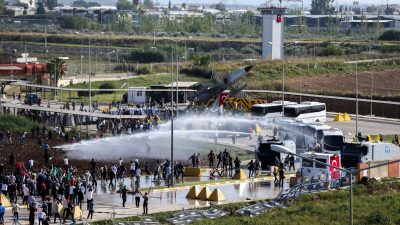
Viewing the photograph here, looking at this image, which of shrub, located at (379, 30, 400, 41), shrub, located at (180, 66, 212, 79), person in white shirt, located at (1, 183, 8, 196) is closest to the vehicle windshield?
person in white shirt, located at (1, 183, 8, 196)

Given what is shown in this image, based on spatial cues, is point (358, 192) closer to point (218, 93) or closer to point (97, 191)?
point (97, 191)

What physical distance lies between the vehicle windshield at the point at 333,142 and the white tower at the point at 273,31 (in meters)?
75.7

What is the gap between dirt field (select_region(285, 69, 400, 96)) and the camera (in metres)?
103

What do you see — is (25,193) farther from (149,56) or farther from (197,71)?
(149,56)

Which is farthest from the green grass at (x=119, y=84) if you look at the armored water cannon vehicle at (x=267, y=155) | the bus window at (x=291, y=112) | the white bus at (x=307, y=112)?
the armored water cannon vehicle at (x=267, y=155)

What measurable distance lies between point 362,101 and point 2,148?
1446 inches

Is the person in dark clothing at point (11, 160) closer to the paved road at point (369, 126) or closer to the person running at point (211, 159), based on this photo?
the person running at point (211, 159)

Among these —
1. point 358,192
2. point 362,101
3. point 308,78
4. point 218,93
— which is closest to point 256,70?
point 308,78

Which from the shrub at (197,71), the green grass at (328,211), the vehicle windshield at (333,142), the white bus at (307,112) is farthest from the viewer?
the shrub at (197,71)

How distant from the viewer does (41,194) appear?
1820 inches

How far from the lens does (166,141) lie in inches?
2589

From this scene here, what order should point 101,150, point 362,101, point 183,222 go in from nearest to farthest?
point 183,222
point 101,150
point 362,101

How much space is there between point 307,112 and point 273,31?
61.3m

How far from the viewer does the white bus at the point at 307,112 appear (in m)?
74.9
